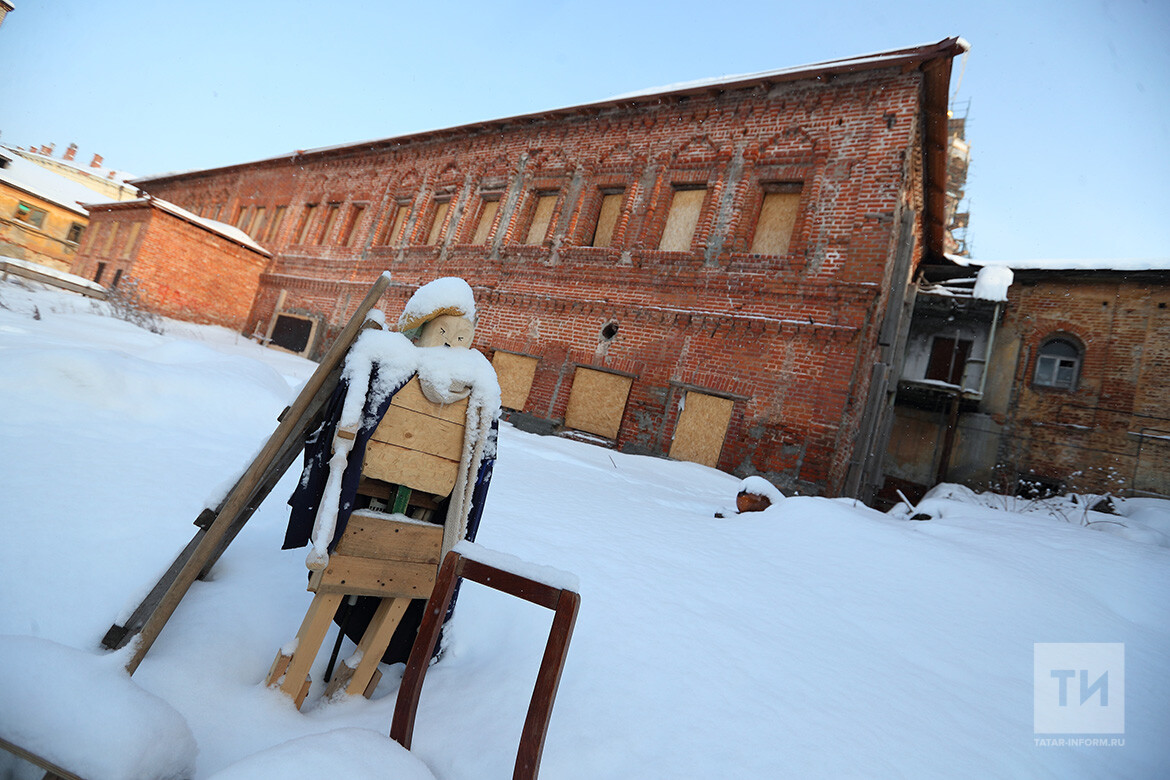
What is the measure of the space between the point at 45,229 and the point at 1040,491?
142 ft

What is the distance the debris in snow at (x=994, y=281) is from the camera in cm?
1327

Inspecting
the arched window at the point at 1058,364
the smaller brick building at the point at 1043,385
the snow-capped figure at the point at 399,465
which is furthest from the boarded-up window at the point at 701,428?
the arched window at the point at 1058,364

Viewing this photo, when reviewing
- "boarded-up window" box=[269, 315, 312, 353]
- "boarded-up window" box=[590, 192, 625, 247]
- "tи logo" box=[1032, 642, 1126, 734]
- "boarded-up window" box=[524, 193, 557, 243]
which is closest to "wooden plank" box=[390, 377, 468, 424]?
"tи logo" box=[1032, 642, 1126, 734]

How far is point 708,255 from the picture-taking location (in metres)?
9.19

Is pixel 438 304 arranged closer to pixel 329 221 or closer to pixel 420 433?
pixel 420 433

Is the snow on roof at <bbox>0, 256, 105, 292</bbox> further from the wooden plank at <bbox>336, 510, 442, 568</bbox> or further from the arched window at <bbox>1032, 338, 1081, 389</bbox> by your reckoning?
the arched window at <bbox>1032, 338, 1081, 389</bbox>

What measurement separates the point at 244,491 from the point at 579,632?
152 centimetres

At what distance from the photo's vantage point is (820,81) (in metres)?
8.82

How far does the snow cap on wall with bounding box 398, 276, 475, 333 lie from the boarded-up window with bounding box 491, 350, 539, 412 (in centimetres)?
851

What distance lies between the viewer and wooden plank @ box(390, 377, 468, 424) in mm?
1957

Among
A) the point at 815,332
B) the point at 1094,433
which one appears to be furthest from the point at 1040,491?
the point at 815,332

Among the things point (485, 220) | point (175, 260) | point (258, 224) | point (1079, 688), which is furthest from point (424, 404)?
point (258, 224)

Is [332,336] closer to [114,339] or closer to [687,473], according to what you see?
[114,339]

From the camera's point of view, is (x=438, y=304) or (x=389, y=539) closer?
(x=389, y=539)
